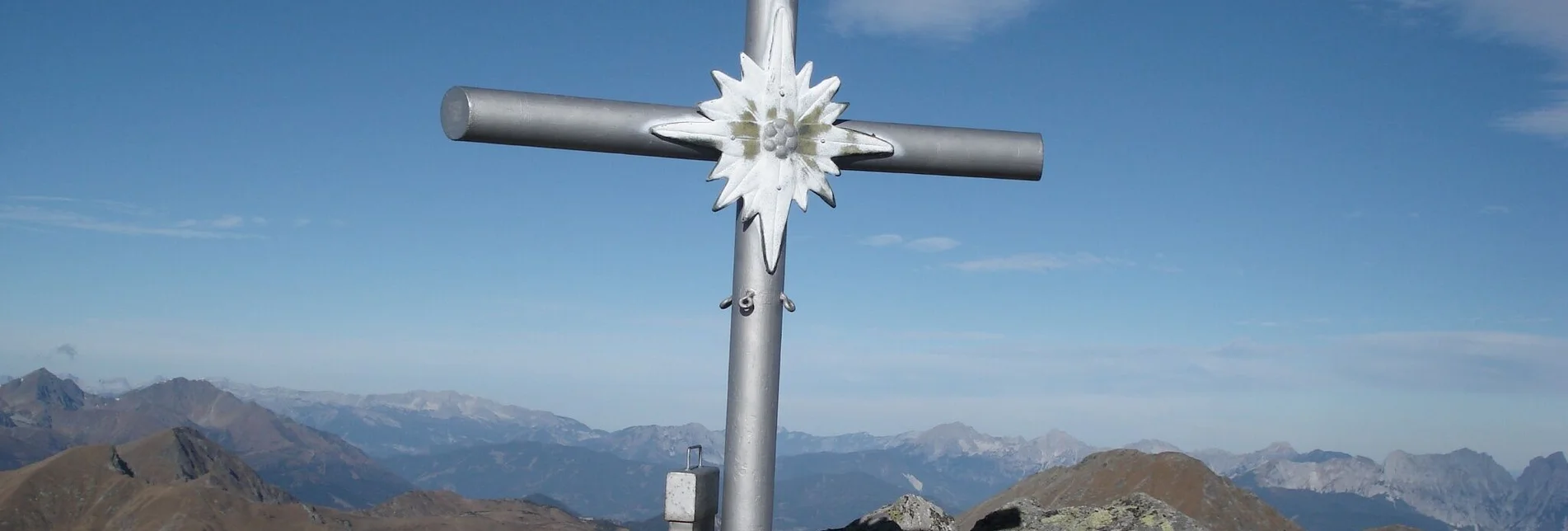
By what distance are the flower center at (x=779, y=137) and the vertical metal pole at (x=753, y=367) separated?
520 millimetres

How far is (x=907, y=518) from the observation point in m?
13.8

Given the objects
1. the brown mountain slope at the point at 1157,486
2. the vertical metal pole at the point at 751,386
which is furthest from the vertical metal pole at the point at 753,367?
the brown mountain slope at the point at 1157,486

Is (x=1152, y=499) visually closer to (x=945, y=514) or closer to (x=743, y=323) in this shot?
(x=945, y=514)

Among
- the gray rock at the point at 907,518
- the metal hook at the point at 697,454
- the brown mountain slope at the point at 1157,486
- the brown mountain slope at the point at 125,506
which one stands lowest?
the brown mountain slope at the point at 125,506

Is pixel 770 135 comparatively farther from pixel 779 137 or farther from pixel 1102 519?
pixel 1102 519

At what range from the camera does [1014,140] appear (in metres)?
10.6

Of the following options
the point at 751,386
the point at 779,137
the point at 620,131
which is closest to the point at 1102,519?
the point at 751,386

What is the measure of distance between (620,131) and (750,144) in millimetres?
940

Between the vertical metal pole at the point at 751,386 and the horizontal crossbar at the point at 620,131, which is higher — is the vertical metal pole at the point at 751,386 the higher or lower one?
the lower one

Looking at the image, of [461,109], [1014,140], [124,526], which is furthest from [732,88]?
[124,526]

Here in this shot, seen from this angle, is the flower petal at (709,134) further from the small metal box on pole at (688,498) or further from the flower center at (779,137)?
the small metal box on pole at (688,498)

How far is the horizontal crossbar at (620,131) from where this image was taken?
8.99 meters

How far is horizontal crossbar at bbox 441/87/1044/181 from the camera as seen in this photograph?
899 centimetres

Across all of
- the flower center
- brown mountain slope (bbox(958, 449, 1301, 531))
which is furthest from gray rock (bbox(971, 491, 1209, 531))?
brown mountain slope (bbox(958, 449, 1301, 531))
